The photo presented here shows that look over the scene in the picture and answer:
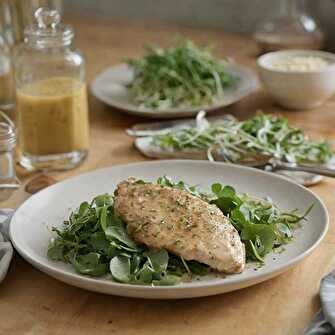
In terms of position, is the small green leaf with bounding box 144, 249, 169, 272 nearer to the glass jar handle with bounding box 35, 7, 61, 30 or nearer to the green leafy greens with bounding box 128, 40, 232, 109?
the glass jar handle with bounding box 35, 7, 61, 30

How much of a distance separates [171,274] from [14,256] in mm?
356

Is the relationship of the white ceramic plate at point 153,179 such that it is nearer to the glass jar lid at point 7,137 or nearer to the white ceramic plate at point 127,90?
the glass jar lid at point 7,137

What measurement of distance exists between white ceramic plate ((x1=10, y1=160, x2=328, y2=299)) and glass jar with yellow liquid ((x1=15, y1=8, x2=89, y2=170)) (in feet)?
0.69

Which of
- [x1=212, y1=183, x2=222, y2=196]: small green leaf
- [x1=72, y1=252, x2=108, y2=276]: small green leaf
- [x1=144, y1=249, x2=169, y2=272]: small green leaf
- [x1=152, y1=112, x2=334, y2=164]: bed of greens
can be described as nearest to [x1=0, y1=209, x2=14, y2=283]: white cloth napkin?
[x1=72, y1=252, x2=108, y2=276]: small green leaf

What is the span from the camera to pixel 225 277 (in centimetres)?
135

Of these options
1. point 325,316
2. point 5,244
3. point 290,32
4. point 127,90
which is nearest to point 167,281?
point 325,316

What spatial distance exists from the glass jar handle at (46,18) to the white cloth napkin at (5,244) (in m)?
0.49

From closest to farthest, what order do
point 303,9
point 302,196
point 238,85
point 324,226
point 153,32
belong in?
point 324,226
point 302,196
point 238,85
point 303,9
point 153,32

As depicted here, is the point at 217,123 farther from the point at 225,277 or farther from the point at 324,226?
the point at 225,277

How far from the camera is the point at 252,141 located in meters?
1.95

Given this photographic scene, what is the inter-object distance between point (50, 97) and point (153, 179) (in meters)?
0.34

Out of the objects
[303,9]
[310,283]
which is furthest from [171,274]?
[303,9]

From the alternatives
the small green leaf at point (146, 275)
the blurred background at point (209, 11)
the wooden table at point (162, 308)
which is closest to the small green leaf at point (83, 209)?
the wooden table at point (162, 308)

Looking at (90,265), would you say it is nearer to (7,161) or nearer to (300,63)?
(7,161)
